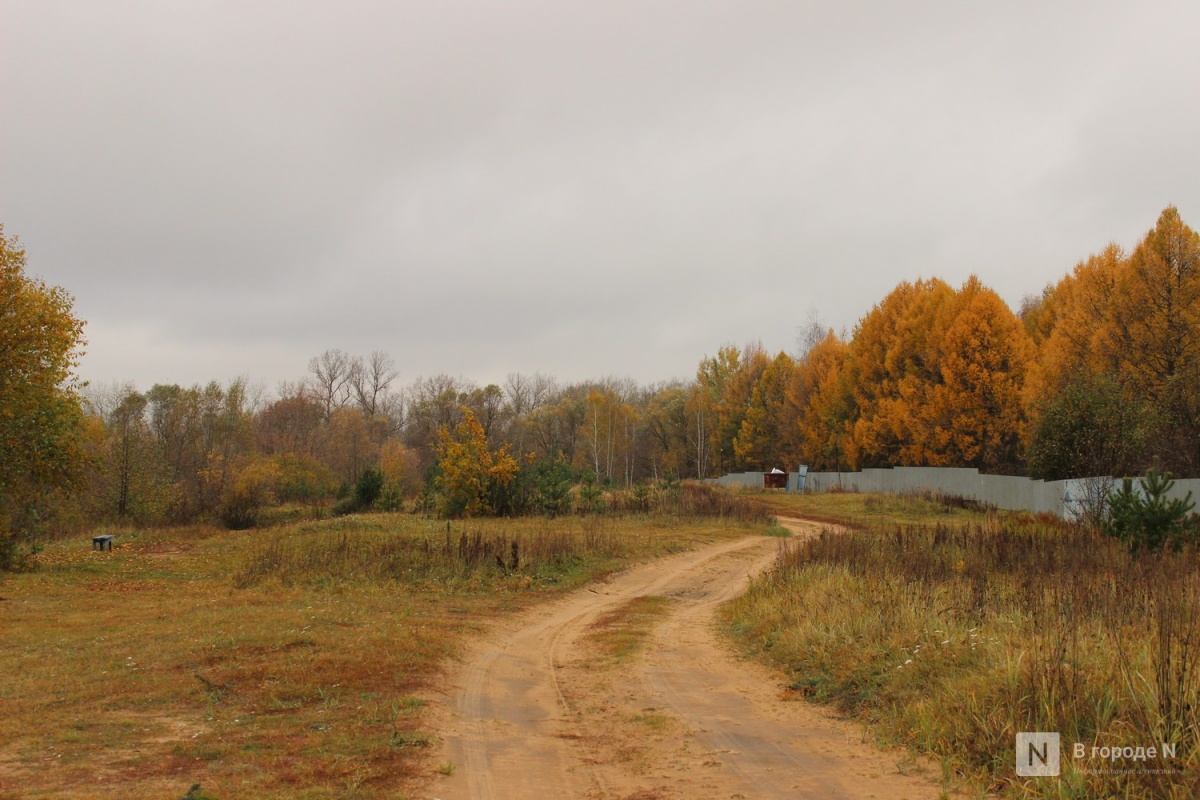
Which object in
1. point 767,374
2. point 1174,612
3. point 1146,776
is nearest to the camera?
point 1146,776

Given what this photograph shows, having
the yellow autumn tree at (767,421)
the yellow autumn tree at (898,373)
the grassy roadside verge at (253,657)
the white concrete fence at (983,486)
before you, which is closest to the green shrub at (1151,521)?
the white concrete fence at (983,486)

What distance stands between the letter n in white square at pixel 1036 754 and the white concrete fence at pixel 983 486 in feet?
70.2

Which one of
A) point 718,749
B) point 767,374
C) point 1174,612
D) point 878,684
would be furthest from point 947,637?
point 767,374

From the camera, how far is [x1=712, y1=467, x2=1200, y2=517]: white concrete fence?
27.4 metres

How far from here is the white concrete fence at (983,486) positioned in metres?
27.4

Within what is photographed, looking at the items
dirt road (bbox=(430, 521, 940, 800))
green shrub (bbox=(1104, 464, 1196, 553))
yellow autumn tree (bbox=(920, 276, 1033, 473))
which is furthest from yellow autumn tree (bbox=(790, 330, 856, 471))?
dirt road (bbox=(430, 521, 940, 800))

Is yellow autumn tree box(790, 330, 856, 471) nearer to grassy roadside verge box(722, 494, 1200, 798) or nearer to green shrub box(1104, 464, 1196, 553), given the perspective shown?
green shrub box(1104, 464, 1196, 553)

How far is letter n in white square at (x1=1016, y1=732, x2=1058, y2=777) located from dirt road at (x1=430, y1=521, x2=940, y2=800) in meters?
0.66

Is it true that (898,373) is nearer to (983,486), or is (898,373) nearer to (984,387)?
(984,387)

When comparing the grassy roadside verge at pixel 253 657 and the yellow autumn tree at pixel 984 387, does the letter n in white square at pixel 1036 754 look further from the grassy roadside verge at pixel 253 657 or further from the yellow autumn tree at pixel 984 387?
the yellow autumn tree at pixel 984 387

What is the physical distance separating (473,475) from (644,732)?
85.6 feet

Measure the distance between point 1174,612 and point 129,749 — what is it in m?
9.76

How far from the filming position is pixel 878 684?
9031 millimetres

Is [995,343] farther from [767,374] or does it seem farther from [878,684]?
[878,684]
